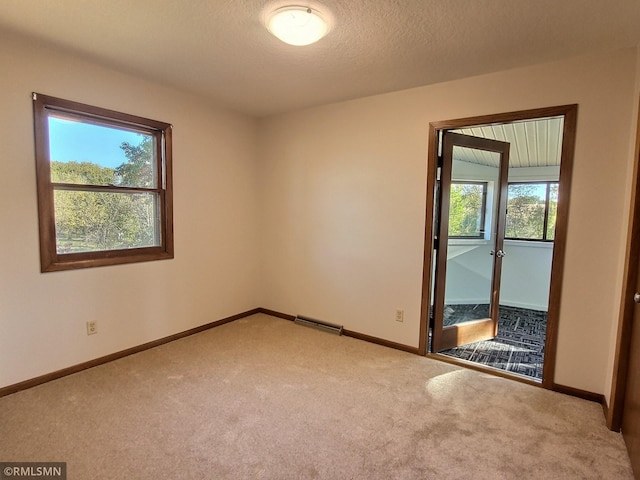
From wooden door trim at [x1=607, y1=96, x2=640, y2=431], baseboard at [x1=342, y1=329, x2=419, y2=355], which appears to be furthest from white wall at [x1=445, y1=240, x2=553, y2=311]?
wooden door trim at [x1=607, y1=96, x2=640, y2=431]

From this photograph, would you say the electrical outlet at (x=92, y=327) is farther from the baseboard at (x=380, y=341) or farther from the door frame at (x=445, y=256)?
the door frame at (x=445, y=256)

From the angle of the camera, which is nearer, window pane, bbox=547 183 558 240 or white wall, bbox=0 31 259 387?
white wall, bbox=0 31 259 387

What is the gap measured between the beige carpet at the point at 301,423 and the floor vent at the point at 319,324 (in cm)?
66

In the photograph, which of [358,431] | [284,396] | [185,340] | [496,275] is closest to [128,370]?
[185,340]

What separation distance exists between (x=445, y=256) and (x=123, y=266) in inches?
113

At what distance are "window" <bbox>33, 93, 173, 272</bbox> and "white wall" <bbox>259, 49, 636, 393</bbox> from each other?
1.32m

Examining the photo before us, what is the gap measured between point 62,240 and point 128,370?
113cm

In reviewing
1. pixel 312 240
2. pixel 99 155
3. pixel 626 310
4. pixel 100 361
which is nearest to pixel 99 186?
pixel 99 155

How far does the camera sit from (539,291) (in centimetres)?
483

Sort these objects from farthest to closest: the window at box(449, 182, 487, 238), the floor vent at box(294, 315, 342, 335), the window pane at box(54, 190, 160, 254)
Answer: the floor vent at box(294, 315, 342, 335), the window at box(449, 182, 487, 238), the window pane at box(54, 190, 160, 254)

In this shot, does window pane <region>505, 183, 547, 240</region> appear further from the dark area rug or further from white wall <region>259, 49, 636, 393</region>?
white wall <region>259, 49, 636, 393</region>

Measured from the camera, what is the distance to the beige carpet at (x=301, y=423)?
1.79 metres

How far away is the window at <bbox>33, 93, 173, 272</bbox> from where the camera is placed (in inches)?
99.2

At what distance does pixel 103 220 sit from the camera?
2.91 meters
